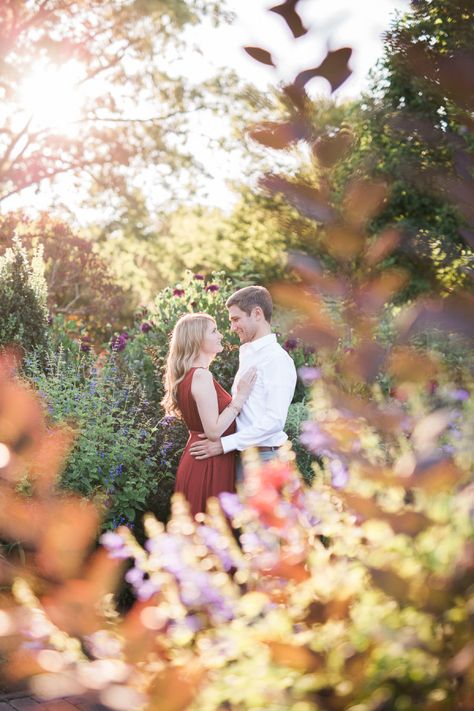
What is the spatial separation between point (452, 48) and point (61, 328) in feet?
27.9

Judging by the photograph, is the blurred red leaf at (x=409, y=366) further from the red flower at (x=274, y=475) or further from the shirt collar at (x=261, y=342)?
the shirt collar at (x=261, y=342)

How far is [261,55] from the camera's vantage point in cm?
142

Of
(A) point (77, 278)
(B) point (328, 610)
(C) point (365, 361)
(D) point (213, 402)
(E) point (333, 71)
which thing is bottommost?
(B) point (328, 610)

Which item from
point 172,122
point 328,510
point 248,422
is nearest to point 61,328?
point 248,422

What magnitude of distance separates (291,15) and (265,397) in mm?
2921

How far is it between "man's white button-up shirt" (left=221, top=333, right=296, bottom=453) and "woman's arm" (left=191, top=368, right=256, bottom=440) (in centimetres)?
5

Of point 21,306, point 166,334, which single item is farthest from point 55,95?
point 21,306

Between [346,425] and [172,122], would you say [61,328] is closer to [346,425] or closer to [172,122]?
[346,425]

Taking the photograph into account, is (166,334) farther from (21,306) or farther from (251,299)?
(251,299)

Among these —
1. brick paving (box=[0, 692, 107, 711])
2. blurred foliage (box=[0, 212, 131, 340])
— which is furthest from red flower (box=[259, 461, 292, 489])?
blurred foliage (box=[0, 212, 131, 340])

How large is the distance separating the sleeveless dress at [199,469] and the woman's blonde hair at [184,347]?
0.05 metres

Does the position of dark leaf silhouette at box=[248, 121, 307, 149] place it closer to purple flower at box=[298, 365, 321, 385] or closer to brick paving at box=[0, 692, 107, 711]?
purple flower at box=[298, 365, 321, 385]

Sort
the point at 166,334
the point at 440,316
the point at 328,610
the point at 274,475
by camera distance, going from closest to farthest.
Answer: the point at 440,316
the point at 328,610
the point at 274,475
the point at 166,334

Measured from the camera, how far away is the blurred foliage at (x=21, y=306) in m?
6.83
